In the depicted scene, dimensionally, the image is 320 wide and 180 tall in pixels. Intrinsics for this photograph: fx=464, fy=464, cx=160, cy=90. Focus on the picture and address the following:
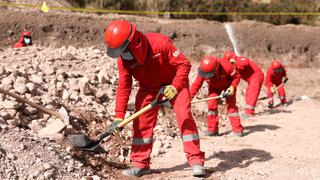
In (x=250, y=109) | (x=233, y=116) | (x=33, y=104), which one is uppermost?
(x=33, y=104)

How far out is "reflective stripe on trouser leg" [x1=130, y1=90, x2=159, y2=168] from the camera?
5.04m

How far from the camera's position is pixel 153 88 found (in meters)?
5.04

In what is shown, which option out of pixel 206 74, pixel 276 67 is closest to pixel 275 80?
pixel 276 67

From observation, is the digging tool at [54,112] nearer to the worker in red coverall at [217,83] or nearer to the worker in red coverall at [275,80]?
the worker in red coverall at [217,83]

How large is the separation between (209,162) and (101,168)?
1.32 metres

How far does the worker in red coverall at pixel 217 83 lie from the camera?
7016mm

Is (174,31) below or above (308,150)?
above

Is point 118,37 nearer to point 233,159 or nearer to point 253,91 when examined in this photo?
point 233,159

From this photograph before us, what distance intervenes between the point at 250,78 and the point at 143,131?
4875 millimetres

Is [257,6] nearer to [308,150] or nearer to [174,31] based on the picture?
[174,31]

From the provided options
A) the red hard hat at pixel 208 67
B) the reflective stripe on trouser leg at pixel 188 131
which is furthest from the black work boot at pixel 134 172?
the red hard hat at pixel 208 67

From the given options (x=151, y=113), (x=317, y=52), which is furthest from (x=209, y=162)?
(x=317, y=52)

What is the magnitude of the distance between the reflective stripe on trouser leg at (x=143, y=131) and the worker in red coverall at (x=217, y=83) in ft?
6.94

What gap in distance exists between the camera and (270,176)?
4.90 meters
